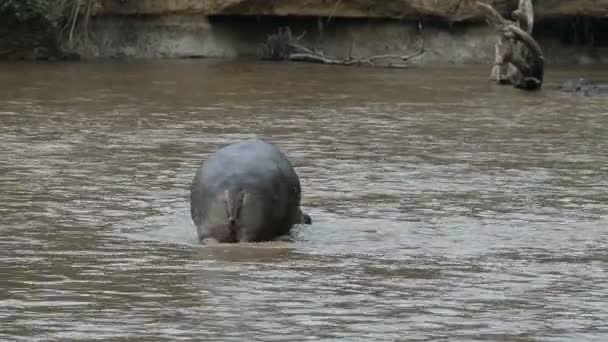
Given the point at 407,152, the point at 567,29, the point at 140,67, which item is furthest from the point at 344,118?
the point at 567,29

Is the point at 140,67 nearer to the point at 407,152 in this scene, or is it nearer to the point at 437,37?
the point at 437,37

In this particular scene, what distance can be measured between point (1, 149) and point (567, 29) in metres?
17.8

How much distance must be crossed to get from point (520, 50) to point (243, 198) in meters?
14.4

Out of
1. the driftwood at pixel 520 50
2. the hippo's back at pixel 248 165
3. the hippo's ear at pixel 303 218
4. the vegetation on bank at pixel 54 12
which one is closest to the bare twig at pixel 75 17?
the vegetation on bank at pixel 54 12

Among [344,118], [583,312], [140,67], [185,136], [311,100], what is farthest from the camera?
[140,67]

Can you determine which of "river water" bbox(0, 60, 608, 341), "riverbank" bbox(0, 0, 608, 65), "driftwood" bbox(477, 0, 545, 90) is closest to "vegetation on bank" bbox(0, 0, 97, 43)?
"riverbank" bbox(0, 0, 608, 65)

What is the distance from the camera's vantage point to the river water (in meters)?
7.54

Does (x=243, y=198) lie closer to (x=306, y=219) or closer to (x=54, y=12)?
(x=306, y=219)

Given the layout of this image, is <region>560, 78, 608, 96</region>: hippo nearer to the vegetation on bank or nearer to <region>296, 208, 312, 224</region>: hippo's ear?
the vegetation on bank

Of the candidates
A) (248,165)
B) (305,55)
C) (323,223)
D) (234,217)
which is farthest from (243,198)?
(305,55)

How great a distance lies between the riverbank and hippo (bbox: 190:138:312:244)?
18.5 meters

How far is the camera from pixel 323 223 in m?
10.7

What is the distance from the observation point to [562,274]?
880cm

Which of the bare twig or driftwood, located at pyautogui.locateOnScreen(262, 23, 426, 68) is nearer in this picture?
the bare twig
